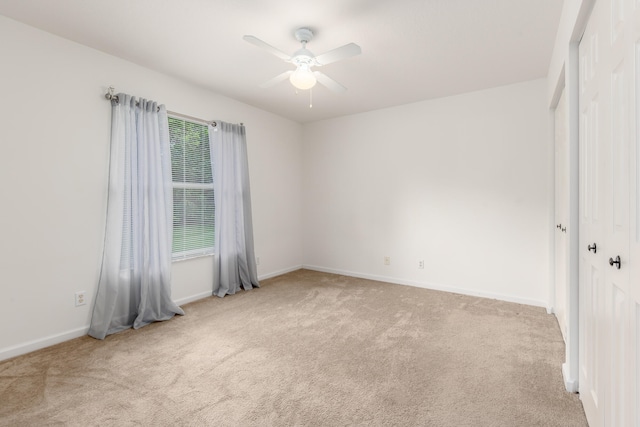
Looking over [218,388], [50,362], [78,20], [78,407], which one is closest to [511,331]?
[218,388]

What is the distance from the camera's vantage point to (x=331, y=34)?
254 centimetres

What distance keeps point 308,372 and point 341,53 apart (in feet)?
7.30

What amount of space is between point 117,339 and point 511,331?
3.40m

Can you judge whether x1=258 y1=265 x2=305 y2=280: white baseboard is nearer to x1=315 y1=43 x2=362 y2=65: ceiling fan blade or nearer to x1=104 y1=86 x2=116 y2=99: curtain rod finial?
x1=104 y1=86 x2=116 y2=99: curtain rod finial

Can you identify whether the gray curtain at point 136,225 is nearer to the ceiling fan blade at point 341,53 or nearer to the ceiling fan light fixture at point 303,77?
the ceiling fan light fixture at point 303,77

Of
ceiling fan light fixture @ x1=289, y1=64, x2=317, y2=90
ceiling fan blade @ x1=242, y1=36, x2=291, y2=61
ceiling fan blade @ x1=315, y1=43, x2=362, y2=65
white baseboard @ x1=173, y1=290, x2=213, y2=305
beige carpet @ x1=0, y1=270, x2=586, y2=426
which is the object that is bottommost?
beige carpet @ x1=0, y1=270, x2=586, y2=426

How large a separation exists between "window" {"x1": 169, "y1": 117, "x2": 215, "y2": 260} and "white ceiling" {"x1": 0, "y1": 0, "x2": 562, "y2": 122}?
2.04 ft

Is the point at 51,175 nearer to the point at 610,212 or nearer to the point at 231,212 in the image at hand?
the point at 231,212

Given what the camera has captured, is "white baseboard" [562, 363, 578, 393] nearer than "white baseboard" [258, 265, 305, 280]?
Yes

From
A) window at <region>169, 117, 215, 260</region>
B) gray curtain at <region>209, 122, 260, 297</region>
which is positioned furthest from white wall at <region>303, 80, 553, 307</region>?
window at <region>169, 117, 215, 260</region>

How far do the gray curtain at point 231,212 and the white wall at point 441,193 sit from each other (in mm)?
1381

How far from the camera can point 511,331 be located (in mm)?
2801

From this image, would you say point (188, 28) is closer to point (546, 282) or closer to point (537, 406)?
point (537, 406)

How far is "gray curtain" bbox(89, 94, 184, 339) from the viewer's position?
2.85m
